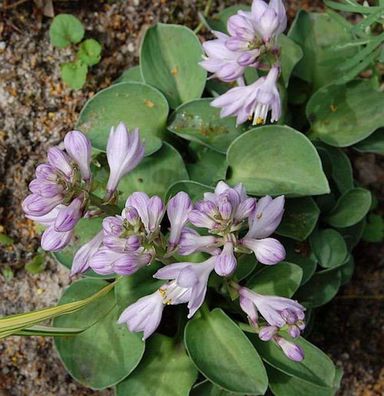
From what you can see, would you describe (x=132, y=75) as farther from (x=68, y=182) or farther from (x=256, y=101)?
(x=68, y=182)

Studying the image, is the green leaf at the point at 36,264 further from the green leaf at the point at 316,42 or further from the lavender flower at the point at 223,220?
the green leaf at the point at 316,42

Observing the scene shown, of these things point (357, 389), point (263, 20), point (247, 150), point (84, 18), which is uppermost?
point (263, 20)

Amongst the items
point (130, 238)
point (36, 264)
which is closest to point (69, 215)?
point (130, 238)

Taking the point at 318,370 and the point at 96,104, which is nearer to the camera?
the point at 318,370

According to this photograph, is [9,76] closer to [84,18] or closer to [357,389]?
[84,18]

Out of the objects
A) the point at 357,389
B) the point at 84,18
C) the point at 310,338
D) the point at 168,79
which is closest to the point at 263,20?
the point at 168,79

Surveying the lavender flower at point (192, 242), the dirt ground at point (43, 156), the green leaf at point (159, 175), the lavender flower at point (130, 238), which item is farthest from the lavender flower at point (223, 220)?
the dirt ground at point (43, 156)
